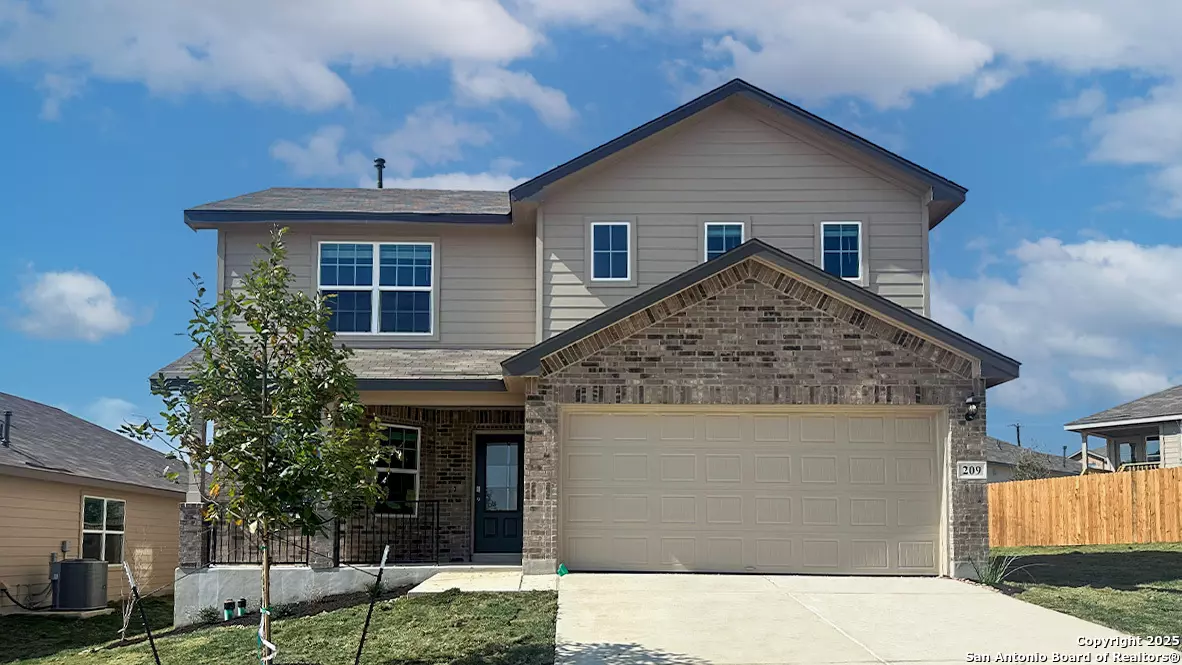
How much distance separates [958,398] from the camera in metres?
15.0

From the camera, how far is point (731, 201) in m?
17.8

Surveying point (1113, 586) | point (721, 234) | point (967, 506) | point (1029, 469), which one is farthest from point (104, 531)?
point (1029, 469)

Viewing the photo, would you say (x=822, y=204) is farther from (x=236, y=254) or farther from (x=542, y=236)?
(x=236, y=254)

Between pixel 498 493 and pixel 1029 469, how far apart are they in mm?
31318

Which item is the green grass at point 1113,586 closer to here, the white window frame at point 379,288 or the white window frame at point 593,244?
the white window frame at point 593,244

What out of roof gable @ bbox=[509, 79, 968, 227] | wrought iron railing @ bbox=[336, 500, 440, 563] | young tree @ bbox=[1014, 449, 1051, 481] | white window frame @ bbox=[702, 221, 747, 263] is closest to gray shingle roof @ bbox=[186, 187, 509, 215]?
roof gable @ bbox=[509, 79, 968, 227]

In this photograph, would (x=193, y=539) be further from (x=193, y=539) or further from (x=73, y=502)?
(x=73, y=502)

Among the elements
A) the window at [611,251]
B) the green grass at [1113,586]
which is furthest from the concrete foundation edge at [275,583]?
the green grass at [1113,586]

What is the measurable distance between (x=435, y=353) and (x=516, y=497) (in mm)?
2848

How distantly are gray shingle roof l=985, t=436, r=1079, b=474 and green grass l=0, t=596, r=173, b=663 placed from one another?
36156mm

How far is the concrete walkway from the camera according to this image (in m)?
13.7

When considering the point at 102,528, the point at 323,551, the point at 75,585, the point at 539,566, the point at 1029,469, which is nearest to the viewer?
the point at 539,566

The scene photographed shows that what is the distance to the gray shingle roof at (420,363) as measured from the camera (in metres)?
16.2

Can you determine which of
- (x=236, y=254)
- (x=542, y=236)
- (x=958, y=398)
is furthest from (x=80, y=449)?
(x=958, y=398)
